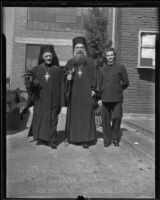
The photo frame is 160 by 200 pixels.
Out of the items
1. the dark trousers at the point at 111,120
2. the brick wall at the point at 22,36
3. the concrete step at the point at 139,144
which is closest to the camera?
the brick wall at the point at 22,36

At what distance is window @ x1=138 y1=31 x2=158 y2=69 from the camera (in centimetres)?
294

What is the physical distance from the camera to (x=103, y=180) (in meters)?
2.99

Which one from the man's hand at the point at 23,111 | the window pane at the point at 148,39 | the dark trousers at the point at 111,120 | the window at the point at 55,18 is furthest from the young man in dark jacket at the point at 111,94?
the man's hand at the point at 23,111

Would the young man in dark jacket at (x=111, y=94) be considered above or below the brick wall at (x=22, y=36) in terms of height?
below

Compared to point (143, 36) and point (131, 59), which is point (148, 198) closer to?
point (131, 59)

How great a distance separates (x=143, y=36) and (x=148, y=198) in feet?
4.94

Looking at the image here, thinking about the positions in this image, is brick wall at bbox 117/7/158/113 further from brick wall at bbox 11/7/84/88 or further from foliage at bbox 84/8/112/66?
brick wall at bbox 11/7/84/88

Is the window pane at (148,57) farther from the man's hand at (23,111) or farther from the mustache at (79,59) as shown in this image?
the man's hand at (23,111)

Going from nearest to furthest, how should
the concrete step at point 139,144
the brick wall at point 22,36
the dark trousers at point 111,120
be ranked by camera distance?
the brick wall at point 22,36 < the concrete step at point 139,144 < the dark trousers at point 111,120

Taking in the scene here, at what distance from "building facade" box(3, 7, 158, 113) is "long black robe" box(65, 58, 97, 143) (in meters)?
0.22

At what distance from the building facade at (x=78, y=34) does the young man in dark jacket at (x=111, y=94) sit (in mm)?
73

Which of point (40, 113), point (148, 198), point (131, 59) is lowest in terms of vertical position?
point (148, 198)

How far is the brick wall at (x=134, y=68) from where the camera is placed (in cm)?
301
